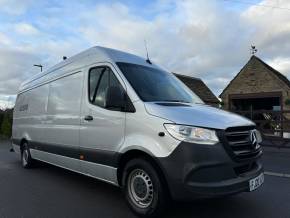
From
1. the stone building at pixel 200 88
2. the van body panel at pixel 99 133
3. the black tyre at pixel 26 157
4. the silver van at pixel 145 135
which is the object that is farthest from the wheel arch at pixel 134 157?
the stone building at pixel 200 88

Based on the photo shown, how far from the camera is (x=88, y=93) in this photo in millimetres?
6266

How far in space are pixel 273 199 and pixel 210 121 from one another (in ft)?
7.30

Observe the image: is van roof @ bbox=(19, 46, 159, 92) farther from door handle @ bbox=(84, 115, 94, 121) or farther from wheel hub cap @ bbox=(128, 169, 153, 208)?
wheel hub cap @ bbox=(128, 169, 153, 208)

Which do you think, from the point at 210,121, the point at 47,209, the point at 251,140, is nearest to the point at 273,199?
the point at 251,140

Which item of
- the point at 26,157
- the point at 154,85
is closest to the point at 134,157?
the point at 154,85

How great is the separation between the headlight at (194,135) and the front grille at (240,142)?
8.7 inches

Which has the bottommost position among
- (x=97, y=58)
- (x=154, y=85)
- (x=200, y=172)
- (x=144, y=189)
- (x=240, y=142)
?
(x=144, y=189)

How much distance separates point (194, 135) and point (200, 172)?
0.45 m

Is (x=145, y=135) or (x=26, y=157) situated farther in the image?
(x=26, y=157)

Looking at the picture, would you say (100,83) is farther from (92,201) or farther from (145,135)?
(92,201)

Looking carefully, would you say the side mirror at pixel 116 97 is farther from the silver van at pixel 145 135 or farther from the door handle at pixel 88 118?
the door handle at pixel 88 118

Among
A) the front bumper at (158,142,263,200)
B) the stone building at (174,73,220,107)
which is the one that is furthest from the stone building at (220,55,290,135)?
the front bumper at (158,142,263,200)

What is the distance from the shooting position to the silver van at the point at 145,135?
4.49 m

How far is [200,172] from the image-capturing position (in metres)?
4.44
